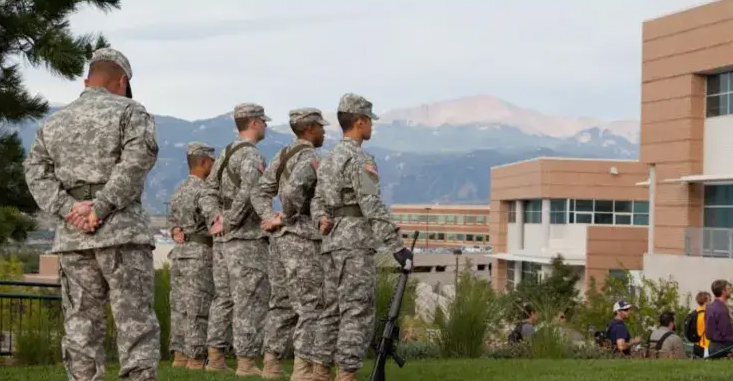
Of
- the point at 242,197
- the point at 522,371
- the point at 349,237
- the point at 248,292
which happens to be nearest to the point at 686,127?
the point at 522,371

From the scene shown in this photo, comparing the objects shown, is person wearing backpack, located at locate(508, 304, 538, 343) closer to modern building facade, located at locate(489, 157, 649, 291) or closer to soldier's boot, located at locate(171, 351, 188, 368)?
soldier's boot, located at locate(171, 351, 188, 368)

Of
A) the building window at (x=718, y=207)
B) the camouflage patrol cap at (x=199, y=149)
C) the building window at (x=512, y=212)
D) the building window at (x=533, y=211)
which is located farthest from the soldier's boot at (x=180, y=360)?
the building window at (x=512, y=212)

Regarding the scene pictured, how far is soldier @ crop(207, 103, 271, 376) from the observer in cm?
1202

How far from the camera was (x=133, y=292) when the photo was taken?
7812 mm

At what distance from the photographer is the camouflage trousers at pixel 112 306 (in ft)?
25.5

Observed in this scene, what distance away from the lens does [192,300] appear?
43.4 ft

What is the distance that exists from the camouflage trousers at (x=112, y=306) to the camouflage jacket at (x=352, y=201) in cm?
251

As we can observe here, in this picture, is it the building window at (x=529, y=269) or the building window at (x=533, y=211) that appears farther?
the building window at (x=533, y=211)

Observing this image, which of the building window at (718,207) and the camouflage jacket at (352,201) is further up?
the building window at (718,207)

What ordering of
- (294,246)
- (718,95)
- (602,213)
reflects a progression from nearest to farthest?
(294,246) < (718,95) < (602,213)

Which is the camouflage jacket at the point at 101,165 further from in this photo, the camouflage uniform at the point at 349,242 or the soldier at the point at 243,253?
the soldier at the point at 243,253

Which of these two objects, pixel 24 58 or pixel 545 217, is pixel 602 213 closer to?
pixel 545 217

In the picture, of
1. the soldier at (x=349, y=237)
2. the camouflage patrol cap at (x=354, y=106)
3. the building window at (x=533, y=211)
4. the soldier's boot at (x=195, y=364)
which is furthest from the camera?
the building window at (x=533, y=211)

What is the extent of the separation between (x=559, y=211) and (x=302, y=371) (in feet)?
273
